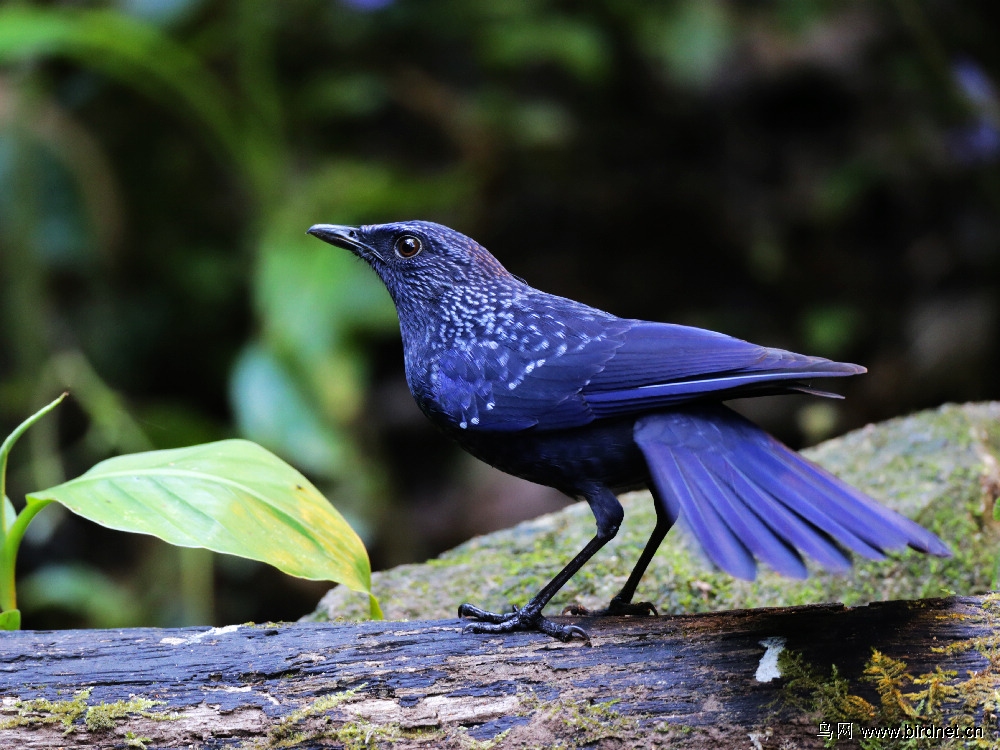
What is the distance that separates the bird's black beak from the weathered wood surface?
1.35 meters

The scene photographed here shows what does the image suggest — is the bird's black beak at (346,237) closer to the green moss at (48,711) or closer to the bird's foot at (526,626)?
the bird's foot at (526,626)

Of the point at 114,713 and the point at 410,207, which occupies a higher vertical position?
the point at 410,207

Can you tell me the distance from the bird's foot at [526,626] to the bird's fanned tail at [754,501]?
1.46 feet

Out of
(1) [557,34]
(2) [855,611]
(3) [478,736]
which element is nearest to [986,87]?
(1) [557,34]

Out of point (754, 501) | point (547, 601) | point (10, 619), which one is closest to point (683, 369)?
point (754, 501)

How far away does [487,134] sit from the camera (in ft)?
24.3

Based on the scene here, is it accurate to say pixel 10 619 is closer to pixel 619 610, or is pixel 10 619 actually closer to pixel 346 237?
pixel 346 237

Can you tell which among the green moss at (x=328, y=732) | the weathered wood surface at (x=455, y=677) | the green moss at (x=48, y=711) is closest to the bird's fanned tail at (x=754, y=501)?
the weathered wood surface at (x=455, y=677)

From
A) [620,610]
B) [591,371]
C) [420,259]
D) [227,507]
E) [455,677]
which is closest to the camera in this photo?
[455,677]

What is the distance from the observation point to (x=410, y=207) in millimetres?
6246

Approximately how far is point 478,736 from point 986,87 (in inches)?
278

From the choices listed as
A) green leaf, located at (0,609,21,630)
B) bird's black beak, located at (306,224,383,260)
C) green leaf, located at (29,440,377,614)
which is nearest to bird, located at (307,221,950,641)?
bird's black beak, located at (306,224,383,260)

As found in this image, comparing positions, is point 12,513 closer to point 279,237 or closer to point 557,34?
point 279,237

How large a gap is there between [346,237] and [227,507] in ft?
3.41
